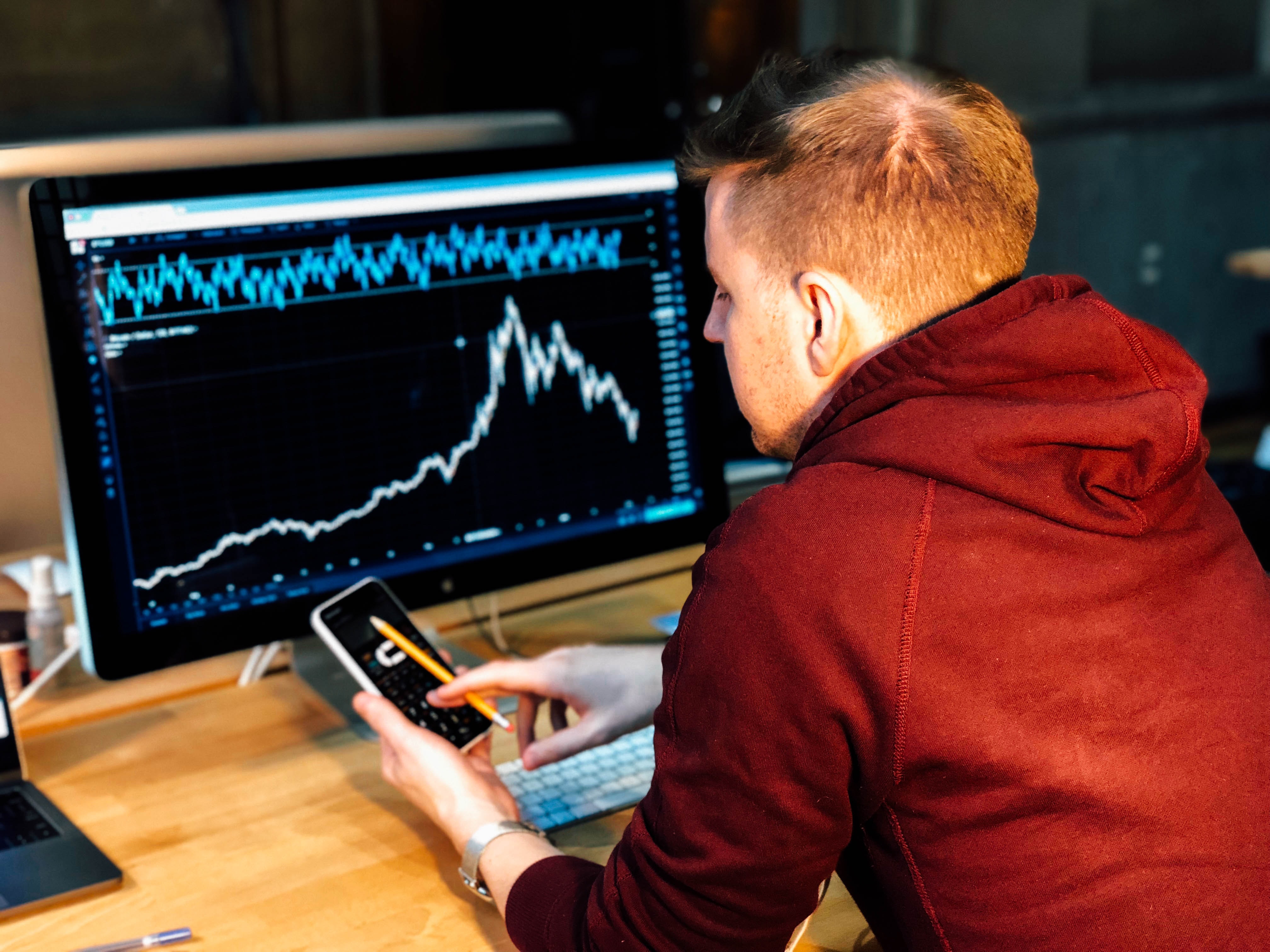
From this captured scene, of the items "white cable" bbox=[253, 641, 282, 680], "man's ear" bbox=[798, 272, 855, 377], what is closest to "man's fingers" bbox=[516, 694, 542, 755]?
"white cable" bbox=[253, 641, 282, 680]

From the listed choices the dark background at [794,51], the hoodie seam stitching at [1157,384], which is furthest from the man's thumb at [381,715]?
the dark background at [794,51]

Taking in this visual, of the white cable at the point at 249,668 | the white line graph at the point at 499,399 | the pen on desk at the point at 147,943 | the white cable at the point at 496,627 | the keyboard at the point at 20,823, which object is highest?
the white line graph at the point at 499,399

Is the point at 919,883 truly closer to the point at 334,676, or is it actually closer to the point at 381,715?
the point at 381,715

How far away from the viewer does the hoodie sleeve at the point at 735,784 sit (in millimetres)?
678

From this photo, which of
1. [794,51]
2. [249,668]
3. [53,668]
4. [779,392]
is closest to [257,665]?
[249,668]

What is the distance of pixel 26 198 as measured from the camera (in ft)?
3.24

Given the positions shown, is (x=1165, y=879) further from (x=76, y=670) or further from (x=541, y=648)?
(x=76, y=670)

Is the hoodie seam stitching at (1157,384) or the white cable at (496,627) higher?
Result: the hoodie seam stitching at (1157,384)

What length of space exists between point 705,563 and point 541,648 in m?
0.68

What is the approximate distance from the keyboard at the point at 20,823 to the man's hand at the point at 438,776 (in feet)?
0.84

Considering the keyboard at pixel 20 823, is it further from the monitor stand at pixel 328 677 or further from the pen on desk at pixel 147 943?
the monitor stand at pixel 328 677

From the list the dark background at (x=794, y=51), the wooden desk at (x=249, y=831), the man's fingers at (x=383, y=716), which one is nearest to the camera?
the wooden desk at (x=249, y=831)

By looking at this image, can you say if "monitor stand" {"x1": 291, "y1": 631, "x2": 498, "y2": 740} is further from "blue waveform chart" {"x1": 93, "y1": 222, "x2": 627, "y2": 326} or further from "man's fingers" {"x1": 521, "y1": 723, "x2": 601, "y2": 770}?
"blue waveform chart" {"x1": 93, "y1": 222, "x2": 627, "y2": 326}

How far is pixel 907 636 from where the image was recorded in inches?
26.0
